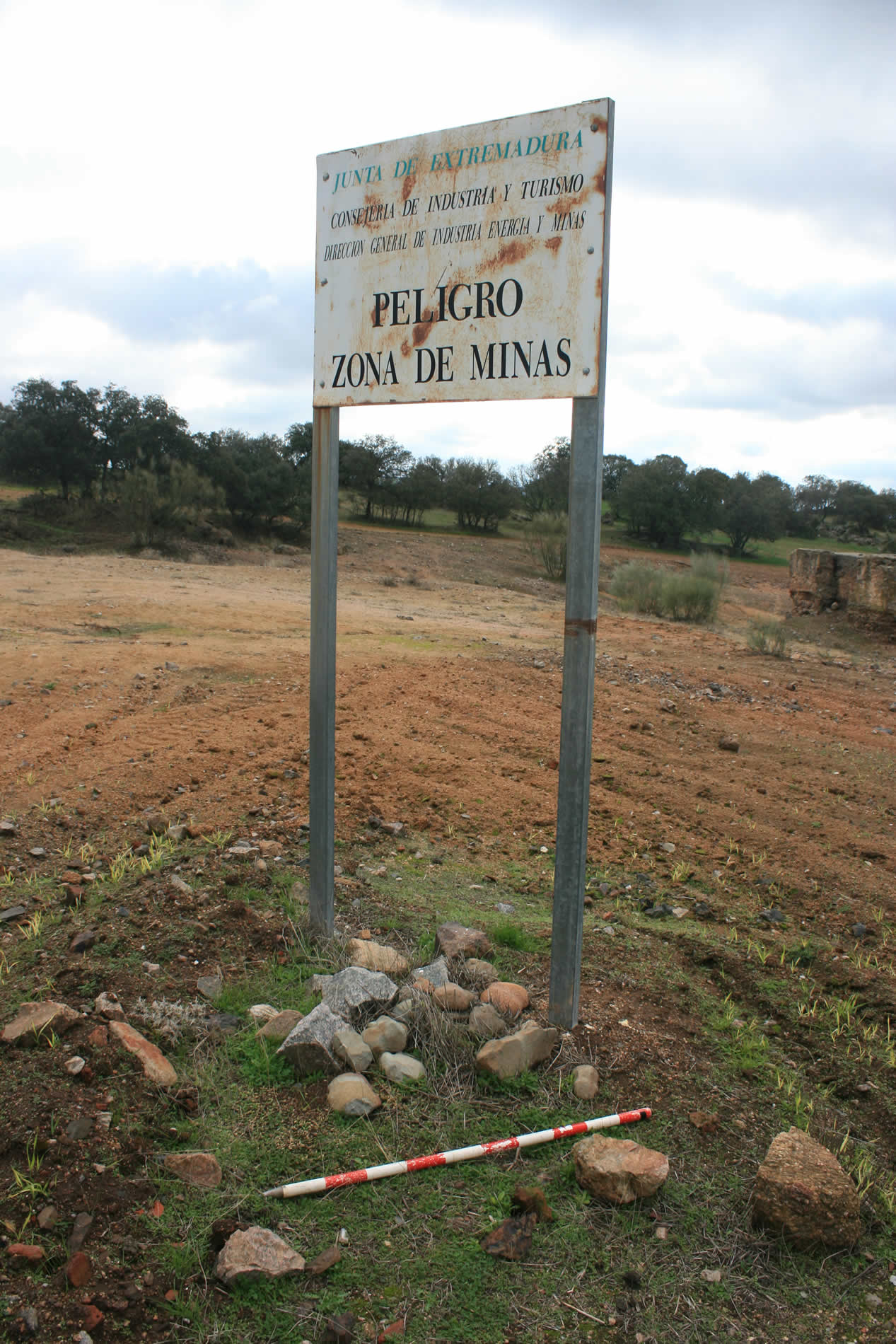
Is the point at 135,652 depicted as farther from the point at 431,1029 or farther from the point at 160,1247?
the point at 160,1247

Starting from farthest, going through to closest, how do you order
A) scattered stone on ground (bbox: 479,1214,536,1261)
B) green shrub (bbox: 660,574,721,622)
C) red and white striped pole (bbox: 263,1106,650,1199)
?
green shrub (bbox: 660,574,721,622) → red and white striped pole (bbox: 263,1106,650,1199) → scattered stone on ground (bbox: 479,1214,536,1261)

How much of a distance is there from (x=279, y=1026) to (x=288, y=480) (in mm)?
24102

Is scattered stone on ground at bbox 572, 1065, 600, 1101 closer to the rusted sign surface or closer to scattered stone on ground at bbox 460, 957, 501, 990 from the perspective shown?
scattered stone on ground at bbox 460, 957, 501, 990

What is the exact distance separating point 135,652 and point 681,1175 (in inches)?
270

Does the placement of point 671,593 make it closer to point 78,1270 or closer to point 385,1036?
point 385,1036

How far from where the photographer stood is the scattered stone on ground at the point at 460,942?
11.1 feet

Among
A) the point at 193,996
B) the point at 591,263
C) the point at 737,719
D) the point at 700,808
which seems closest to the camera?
the point at 591,263

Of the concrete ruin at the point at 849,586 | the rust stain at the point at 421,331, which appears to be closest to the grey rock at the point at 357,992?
the rust stain at the point at 421,331

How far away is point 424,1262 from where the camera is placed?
6.99 feet

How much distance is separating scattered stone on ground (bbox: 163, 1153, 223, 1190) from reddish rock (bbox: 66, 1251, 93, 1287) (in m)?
0.33

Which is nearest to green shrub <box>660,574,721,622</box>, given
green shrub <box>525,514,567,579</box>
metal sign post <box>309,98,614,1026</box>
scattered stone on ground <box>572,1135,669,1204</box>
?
green shrub <box>525,514,567,579</box>

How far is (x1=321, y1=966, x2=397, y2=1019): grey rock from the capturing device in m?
2.97

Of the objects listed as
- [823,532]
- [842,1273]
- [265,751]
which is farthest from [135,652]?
[823,532]

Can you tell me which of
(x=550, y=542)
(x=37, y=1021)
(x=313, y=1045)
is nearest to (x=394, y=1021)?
(x=313, y=1045)
